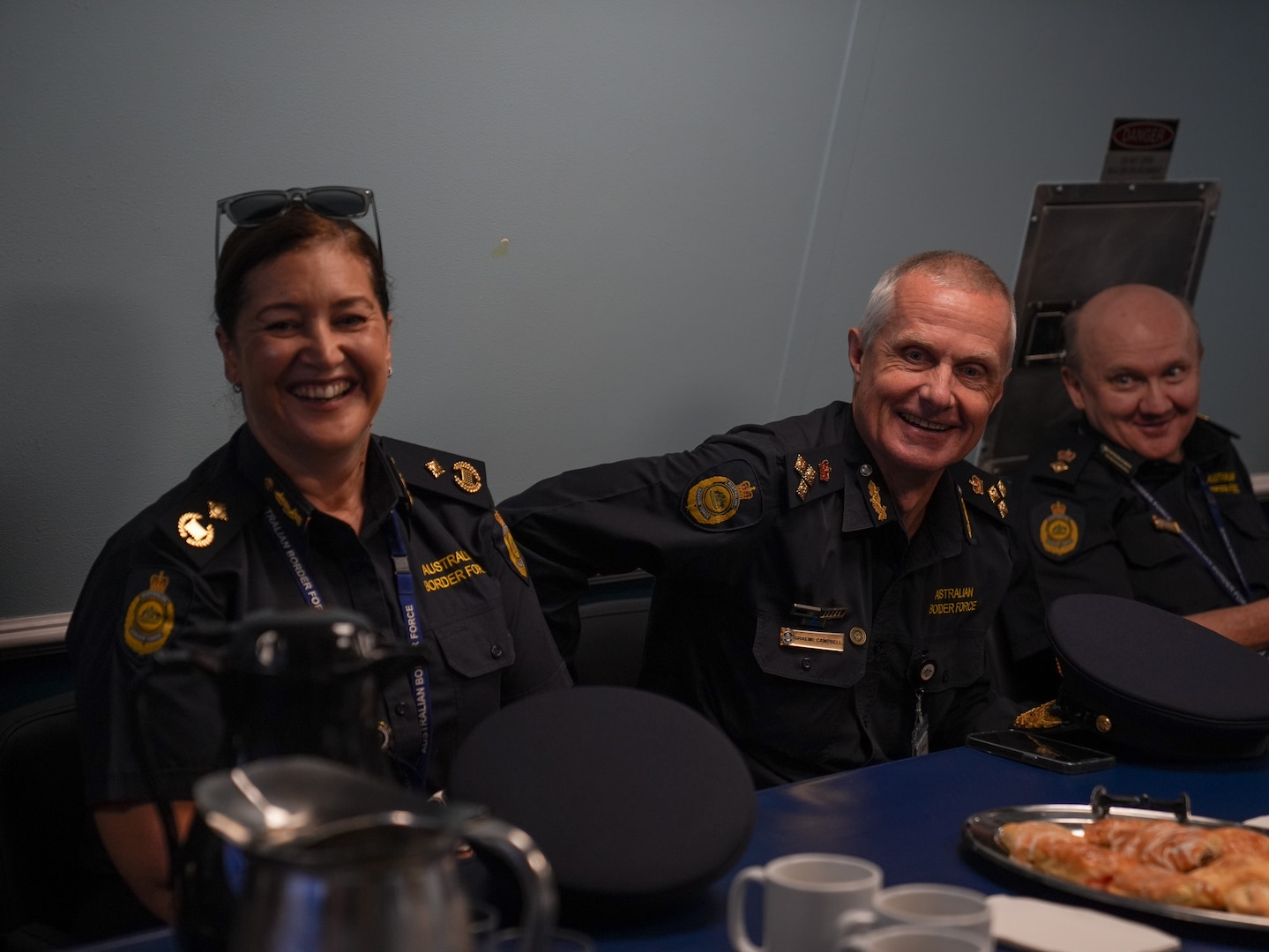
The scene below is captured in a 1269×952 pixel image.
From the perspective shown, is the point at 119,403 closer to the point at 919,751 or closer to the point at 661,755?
the point at 661,755

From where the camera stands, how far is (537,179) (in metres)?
2.49

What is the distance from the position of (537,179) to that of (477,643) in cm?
100

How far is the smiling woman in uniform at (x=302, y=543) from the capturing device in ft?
5.15

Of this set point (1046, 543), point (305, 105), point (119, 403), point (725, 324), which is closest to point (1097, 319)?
point (1046, 543)

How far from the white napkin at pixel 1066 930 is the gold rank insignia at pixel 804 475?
102 cm

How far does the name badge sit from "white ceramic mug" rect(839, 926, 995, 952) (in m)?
1.22

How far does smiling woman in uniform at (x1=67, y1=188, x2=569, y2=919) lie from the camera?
157 centimetres

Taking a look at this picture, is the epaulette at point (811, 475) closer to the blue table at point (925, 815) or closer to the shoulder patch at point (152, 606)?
the blue table at point (925, 815)

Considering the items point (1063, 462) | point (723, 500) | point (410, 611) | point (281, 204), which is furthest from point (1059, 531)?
point (281, 204)

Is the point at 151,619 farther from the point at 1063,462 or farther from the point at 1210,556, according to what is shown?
the point at 1210,556

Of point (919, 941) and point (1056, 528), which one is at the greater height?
point (1056, 528)

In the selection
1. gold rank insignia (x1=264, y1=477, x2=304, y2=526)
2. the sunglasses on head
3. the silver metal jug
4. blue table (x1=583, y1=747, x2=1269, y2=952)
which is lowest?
blue table (x1=583, y1=747, x2=1269, y2=952)

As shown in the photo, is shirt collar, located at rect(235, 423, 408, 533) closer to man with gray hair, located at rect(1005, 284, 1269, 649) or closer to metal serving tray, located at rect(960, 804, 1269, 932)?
metal serving tray, located at rect(960, 804, 1269, 932)

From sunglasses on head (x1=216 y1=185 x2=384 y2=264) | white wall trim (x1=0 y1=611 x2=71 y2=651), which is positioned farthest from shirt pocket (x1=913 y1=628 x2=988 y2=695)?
white wall trim (x1=0 y1=611 x2=71 y2=651)
